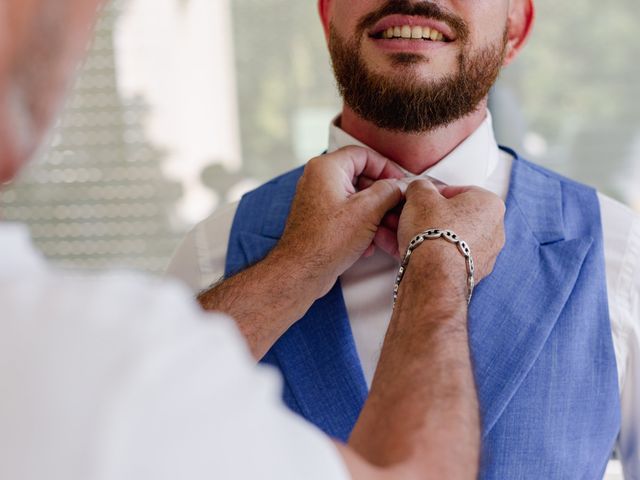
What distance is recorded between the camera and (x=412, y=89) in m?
1.36

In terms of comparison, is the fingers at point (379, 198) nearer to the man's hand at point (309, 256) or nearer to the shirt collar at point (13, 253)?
the man's hand at point (309, 256)

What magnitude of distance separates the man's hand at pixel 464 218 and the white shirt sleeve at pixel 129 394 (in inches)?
21.6

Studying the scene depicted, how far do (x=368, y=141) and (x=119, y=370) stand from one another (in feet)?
3.00

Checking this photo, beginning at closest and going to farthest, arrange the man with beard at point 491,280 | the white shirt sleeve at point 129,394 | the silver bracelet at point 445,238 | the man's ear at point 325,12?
the white shirt sleeve at point 129,394, the silver bracelet at point 445,238, the man with beard at point 491,280, the man's ear at point 325,12

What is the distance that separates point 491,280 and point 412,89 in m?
0.31

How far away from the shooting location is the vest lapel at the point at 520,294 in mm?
1276

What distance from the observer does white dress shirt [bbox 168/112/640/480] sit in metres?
1.35

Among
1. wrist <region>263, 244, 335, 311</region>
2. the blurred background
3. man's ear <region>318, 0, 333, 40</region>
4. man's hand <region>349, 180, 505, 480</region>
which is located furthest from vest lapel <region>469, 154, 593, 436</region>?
the blurred background

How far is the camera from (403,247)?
1213mm

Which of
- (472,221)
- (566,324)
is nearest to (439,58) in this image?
(472,221)

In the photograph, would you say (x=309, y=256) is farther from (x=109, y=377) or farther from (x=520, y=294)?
(x=109, y=377)

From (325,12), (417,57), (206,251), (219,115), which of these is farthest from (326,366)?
(219,115)

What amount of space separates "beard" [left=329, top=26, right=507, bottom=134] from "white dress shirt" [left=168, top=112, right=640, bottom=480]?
7cm

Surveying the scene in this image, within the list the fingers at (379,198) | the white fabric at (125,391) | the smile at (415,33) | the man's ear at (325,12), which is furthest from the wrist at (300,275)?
the white fabric at (125,391)
